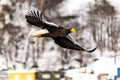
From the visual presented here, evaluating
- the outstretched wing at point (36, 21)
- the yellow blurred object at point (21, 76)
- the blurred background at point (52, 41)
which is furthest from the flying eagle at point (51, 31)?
the blurred background at point (52, 41)

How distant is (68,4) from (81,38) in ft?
13.8

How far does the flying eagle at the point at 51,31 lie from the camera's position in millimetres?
3297

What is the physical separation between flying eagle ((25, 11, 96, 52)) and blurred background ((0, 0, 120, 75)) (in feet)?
63.3

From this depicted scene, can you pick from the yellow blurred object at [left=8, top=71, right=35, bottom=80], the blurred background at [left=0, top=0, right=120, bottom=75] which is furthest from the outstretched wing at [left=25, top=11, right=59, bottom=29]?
the blurred background at [left=0, top=0, right=120, bottom=75]

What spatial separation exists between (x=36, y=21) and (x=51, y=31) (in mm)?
164

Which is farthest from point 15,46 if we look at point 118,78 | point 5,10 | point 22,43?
point 118,78

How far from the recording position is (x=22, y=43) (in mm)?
24469

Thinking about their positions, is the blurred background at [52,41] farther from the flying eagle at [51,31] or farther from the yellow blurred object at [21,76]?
the flying eagle at [51,31]

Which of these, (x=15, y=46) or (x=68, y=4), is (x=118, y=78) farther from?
(x=68, y=4)

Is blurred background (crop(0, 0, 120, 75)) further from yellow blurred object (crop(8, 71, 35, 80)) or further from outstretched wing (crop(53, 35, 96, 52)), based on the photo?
outstretched wing (crop(53, 35, 96, 52))

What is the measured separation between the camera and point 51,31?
3.38 metres

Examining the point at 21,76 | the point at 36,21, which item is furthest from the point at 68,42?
the point at 21,76

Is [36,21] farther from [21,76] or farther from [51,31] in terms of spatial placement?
[21,76]

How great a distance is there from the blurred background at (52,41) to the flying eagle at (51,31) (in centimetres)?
1929
